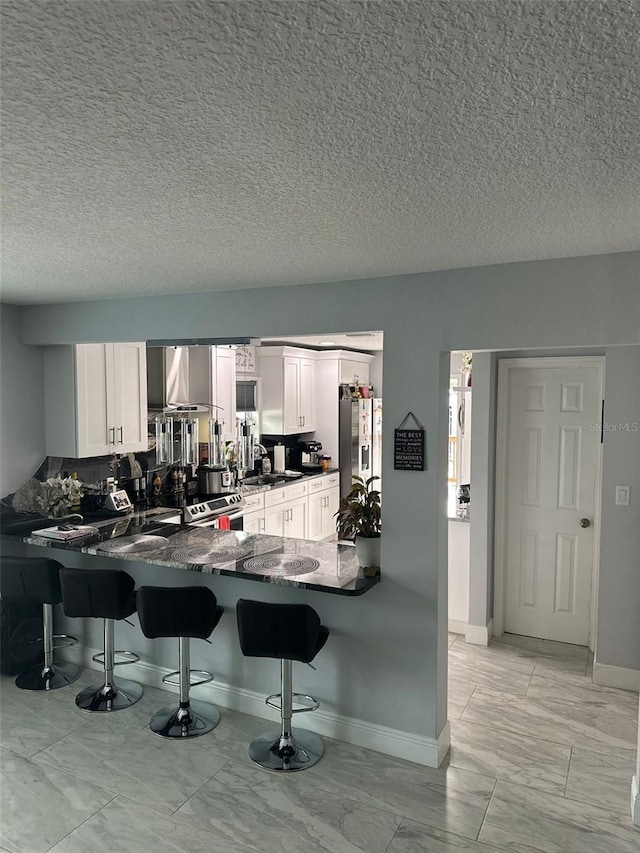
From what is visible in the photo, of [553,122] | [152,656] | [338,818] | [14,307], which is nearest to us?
[553,122]

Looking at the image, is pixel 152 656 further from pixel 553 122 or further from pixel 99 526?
pixel 553 122

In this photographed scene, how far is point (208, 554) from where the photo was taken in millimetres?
3551

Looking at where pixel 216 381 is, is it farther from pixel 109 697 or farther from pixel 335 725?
pixel 335 725

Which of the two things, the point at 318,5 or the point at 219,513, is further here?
the point at 219,513

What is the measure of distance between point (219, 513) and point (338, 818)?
2993 millimetres

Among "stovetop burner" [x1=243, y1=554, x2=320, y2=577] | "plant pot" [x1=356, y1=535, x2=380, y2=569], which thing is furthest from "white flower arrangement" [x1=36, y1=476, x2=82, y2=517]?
"plant pot" [x1=356, y1=535, x2=380, y2=569]

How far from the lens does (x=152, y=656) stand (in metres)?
4.04

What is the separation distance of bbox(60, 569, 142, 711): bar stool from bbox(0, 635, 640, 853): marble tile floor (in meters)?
0.11

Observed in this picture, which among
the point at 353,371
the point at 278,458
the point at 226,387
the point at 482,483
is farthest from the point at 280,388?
the point at 482,483

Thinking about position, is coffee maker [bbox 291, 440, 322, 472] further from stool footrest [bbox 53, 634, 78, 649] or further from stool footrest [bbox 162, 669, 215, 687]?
stool footrest [bbox 162, 669, 215, 687]

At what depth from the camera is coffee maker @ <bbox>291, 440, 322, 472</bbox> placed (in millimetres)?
7605

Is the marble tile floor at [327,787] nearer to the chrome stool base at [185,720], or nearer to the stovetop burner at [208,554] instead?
the chrome stool base at [185,720]

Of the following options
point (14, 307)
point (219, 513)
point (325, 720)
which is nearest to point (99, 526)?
point (219, 513)

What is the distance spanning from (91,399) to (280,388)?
284 cm
